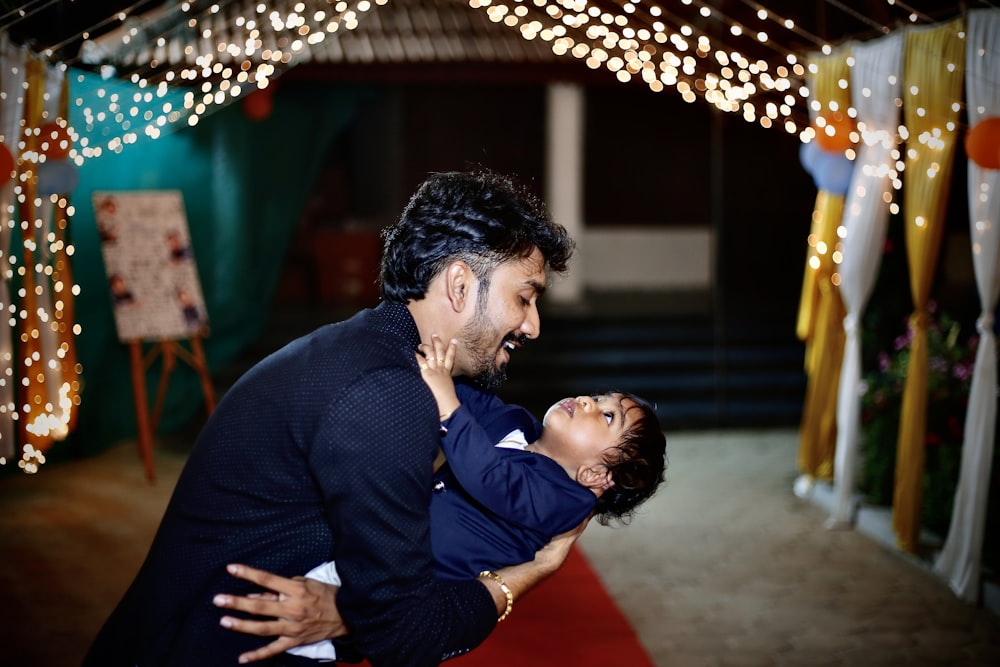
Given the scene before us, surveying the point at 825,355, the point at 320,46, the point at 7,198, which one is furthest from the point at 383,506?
the point at 320,46

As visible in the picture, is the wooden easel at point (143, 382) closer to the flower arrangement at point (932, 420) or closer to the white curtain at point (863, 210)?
the white curtain at point (863, 210)

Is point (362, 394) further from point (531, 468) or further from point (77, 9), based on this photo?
point (77, 9)

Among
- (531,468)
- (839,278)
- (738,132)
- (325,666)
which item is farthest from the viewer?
(738,132)

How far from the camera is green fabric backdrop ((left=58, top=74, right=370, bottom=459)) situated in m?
6.17

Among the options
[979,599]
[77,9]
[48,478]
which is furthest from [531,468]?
[77,9]

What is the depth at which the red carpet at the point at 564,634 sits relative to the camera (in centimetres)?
345

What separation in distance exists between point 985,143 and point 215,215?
5.27 metres

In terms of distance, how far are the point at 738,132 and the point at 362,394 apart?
9.56 meters

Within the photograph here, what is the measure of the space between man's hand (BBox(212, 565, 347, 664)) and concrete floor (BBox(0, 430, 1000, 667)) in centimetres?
240

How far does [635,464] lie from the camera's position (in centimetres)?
230

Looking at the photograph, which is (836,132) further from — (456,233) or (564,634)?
(456,233)

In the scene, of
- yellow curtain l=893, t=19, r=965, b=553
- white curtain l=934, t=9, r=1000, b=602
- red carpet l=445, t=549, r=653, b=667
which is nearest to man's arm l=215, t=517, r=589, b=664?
red carpet l=445, t=549, r=653, b=667

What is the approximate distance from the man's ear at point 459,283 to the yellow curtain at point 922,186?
3.36 metres

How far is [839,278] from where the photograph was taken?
17.5 ft
